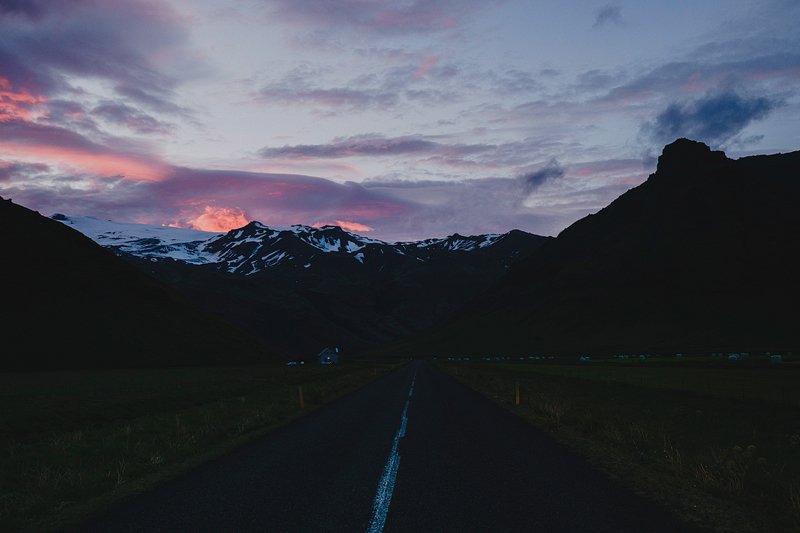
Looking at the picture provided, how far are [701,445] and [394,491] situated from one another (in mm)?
10636

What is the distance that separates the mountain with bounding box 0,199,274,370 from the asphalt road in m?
86.6

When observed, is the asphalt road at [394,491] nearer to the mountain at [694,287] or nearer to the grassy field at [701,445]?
the grassy field at [701,445]

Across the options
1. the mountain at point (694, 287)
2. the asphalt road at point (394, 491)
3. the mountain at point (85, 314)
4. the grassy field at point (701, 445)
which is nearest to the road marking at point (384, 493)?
the asphalt road at point (394, 491)

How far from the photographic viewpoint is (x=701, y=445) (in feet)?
50.4

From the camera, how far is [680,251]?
183 m

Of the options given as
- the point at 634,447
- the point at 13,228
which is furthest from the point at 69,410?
the point at 13,228

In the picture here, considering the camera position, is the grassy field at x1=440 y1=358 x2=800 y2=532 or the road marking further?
the grassy field at x1=440 y1=358 x2=800 y2=532

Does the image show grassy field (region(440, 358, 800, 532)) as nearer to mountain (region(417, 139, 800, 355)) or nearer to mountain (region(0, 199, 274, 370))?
mountain (region(0, 199, 274, 370))

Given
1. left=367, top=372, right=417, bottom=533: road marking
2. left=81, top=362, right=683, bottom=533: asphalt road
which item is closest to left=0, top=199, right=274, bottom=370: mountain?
left=81, top=362, right=683, bottom=533: asphalt road

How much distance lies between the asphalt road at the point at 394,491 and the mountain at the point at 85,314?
86.6m

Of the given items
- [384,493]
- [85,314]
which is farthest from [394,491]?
[85,314]

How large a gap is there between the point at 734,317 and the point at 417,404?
14997 cm

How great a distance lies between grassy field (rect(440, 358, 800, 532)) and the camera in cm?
877

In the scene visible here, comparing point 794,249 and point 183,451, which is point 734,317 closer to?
point 794,249
